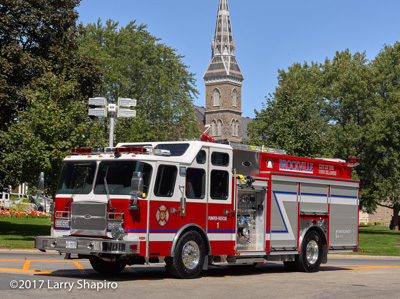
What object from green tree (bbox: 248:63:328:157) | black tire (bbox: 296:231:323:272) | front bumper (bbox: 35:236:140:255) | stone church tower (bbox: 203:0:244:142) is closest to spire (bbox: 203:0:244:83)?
stone church tower (bbox: 203:0:244:142)

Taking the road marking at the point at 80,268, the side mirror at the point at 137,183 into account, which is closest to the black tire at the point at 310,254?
the road marking at the point at 80,268

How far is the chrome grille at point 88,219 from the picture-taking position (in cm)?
1365

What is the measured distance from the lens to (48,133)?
27922 millimetres

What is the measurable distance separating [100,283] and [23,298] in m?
2.70

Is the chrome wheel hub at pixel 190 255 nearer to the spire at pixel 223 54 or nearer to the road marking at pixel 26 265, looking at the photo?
the road marking at pixel 26 265

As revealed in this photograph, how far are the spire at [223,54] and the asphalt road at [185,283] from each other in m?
124

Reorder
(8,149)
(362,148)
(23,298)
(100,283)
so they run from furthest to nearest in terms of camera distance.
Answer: (362,148)
(8,149)
(100,283)
(23,298)

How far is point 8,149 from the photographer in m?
31.8

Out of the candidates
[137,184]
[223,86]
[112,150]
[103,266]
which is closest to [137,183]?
[137,184]

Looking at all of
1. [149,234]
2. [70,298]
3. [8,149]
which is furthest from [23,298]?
[8,149]

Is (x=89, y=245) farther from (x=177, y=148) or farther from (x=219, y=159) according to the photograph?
(x=219, y=159)

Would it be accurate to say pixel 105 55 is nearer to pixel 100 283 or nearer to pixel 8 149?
pixel 8 149

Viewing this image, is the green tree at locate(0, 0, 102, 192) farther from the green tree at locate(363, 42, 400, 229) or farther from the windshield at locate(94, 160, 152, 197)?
the green tree at locate(363, 42, 400, 229)

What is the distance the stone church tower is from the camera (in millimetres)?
140250
